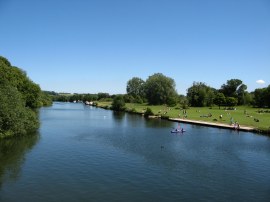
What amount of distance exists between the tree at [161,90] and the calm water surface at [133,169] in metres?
108

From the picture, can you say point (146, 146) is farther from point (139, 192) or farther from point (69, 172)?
point (139, 192)

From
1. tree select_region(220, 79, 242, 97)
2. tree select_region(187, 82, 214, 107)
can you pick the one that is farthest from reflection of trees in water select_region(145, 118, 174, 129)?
tree select_region(220, 79, 242, 97)

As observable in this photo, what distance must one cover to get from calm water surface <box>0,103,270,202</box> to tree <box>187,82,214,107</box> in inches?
3618

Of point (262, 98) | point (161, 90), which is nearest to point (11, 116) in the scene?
point (161, 90)

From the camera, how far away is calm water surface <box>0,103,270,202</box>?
26625 mm

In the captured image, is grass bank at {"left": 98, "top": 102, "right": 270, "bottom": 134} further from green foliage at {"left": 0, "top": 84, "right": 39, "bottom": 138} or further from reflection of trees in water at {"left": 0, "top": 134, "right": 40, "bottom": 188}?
green foliage at {"left": 0, "top": 84, "right": 39, "bottom": 138}

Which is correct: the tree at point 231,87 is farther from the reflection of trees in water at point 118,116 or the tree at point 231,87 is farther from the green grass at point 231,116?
the reflection of trees in water at point 118,116

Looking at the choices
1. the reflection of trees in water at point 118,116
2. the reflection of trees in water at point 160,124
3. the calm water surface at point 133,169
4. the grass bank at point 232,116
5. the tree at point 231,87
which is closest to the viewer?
the calm water surface at point 133,169

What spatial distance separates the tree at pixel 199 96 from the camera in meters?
146

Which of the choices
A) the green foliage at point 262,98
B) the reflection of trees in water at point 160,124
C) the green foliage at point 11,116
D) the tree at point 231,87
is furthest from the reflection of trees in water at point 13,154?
the tree at point 231,87

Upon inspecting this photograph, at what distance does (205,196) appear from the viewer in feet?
86.8

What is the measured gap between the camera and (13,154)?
40312mm

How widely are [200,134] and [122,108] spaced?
87.5 meters

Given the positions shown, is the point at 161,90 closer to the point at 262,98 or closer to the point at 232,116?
the point at 262,98
